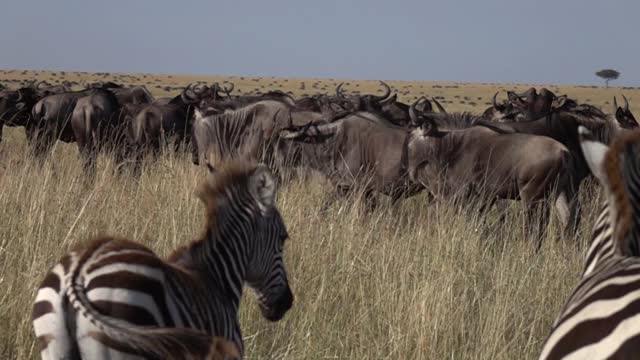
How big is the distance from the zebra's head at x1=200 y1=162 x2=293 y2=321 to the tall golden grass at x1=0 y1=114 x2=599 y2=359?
32.8 inches

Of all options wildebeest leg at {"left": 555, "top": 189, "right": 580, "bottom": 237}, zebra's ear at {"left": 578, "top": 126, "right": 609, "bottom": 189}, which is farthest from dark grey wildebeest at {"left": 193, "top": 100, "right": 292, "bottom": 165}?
zebra's ear at {"left": 578, "top": 126, "right": 609, "bottom": 189}

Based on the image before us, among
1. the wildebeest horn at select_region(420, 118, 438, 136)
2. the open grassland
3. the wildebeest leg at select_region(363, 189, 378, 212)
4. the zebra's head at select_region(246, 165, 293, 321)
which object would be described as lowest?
the open grassland

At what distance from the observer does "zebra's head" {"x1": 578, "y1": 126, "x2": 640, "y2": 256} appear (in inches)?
128

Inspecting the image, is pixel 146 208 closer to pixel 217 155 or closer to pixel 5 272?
pixel 5 272

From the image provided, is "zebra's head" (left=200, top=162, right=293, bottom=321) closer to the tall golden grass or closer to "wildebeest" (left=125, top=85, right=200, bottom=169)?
the tall golden grass

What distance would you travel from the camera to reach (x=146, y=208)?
873cm

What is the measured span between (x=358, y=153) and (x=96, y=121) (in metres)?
5.75

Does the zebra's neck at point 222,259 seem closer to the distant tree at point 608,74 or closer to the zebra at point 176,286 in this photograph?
the zebra at point 176,286

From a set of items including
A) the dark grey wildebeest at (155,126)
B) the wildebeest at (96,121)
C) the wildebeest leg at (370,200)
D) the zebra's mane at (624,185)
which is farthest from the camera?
the wildebeest at (96,121)

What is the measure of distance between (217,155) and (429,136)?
139 inches

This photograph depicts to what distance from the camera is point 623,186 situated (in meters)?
3.26

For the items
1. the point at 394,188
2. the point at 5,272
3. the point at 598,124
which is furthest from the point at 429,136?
the point at 5,272

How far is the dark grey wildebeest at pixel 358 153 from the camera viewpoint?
1230 centimetres

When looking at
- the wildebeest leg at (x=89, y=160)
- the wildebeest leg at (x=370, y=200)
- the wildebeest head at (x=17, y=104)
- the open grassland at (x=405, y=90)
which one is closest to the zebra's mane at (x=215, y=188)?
the wildebeest leg at (x=370, y=200)
